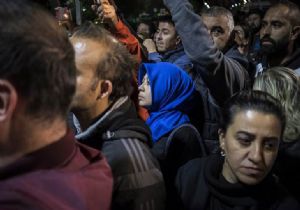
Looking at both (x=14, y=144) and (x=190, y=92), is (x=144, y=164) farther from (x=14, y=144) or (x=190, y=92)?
(x=190, y=92)

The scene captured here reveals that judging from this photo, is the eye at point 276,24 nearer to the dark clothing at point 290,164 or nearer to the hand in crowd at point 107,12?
A: the hand in crowd at point 107,12

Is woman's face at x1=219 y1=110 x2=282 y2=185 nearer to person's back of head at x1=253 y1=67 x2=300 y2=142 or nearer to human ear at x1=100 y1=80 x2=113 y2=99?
person's back of head at x1=253 y1=67 x2=300 y2=142

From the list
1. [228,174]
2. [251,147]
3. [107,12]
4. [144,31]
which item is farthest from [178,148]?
[144,31]

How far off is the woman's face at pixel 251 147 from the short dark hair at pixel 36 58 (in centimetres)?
120

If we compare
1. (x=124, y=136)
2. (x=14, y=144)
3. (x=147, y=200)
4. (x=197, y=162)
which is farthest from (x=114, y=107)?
(x=14, y=144)

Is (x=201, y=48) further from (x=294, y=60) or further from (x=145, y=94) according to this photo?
(x=294, y=60)

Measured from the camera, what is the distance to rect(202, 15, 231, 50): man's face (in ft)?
11.8

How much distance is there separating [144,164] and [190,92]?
118 centimetres

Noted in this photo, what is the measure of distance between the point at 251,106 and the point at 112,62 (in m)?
0.71

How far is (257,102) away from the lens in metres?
2.14

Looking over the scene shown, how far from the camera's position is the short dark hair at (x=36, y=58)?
0.90 meters

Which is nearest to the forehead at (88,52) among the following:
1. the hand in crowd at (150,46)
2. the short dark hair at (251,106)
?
the short dark hair at (251,106)

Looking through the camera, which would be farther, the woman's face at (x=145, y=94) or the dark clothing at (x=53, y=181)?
the woman's face at (x=145, y=94)

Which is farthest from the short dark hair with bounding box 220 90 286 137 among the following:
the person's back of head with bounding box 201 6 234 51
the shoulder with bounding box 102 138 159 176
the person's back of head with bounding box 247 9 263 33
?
the person's back of head with bounding box 247 9 263 33
